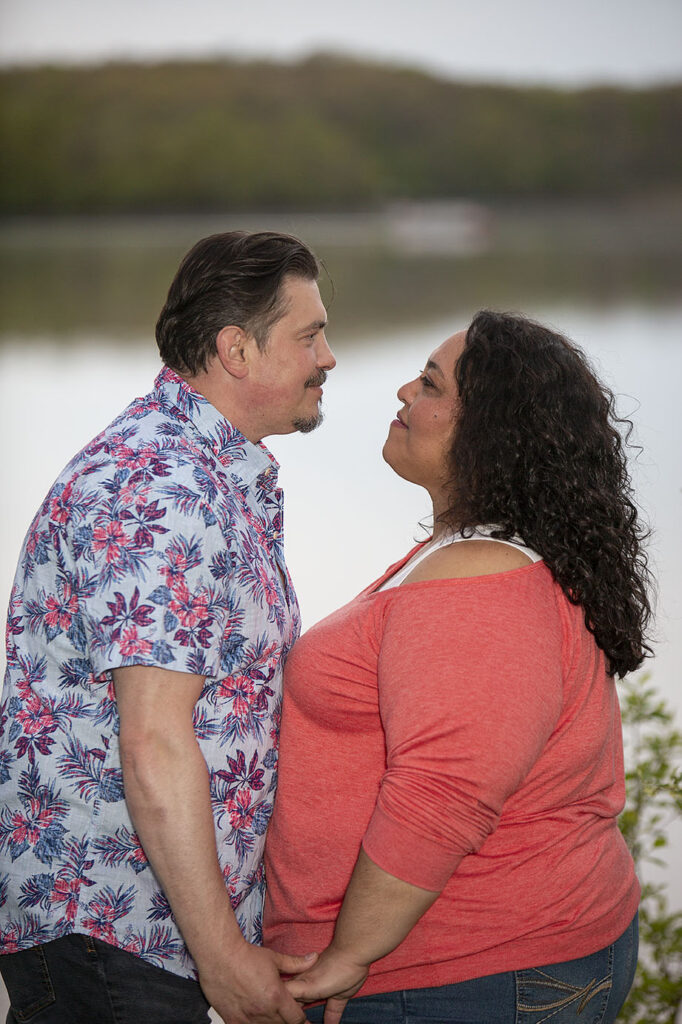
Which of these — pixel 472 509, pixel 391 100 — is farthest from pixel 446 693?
pixel 391 100

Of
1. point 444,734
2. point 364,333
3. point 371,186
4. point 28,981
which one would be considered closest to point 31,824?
point 28,981

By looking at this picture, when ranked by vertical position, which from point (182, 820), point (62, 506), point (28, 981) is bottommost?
point (28, 981)

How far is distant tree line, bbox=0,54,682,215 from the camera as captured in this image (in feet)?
8.57

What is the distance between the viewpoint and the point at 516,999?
3.97ft

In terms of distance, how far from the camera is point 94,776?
4.13 feet

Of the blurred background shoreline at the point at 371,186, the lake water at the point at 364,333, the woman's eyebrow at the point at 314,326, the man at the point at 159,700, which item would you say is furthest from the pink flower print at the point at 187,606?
the lake water at the point at 364,333

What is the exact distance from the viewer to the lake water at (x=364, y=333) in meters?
2.68

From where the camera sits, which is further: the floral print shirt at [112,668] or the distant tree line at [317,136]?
the distant tree line at [317,136]

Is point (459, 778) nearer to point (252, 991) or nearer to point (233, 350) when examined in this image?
point (252, 991)

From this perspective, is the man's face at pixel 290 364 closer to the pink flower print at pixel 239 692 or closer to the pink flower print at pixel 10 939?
the pink flower print at pixel 239 692

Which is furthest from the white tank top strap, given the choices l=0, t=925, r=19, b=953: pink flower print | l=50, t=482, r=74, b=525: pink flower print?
l=0, t=925, r=19, b=953: pink flower print

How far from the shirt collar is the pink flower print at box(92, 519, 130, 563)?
0.68ft

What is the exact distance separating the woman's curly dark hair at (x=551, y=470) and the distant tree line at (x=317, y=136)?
1489mm

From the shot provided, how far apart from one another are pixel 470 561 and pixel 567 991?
1.66 ft
